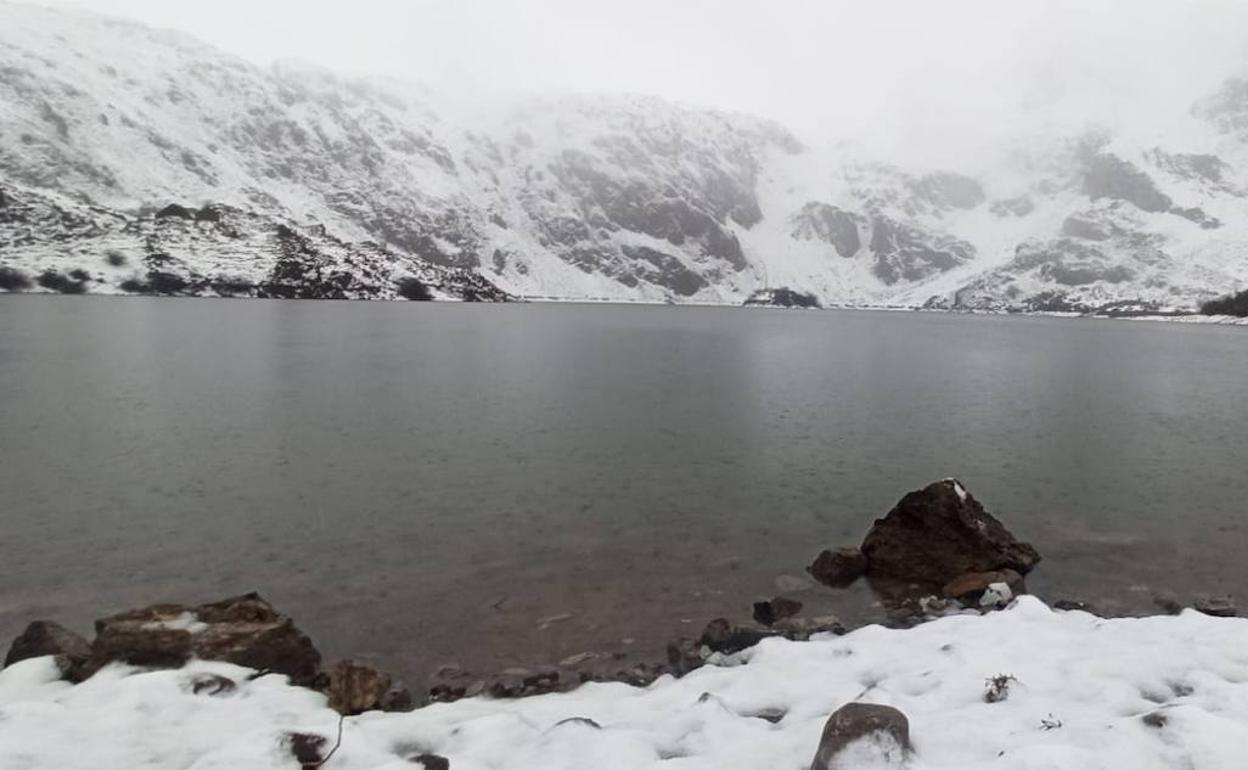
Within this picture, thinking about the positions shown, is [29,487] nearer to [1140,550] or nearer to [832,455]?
[832,455]

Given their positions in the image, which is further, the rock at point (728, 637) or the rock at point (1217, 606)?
the rock at point (1217, 606)

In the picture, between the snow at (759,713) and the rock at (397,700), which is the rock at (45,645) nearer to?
the snow at (759,713)

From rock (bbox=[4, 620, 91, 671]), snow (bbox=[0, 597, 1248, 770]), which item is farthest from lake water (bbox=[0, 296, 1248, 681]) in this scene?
snow (bbox=[0, 597, 1248, 770])

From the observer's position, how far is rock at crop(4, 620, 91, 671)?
12430mm

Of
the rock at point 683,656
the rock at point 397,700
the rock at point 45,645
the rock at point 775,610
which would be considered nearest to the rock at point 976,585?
the rock at point 775,610

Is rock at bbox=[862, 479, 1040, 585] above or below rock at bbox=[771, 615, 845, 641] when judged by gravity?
above

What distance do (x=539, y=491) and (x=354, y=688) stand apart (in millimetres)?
15555

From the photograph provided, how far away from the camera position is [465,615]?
16.7 metres

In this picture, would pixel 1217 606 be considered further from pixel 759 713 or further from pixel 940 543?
pixel 759 713

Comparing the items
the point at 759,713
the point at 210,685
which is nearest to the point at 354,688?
the point at 210,685

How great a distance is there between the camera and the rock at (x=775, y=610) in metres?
16.6

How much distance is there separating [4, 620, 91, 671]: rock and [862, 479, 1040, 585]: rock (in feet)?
57.4

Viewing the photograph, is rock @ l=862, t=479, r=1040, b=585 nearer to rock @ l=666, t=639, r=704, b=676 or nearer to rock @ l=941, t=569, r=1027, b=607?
rock @ l=941, t=569, r=1027, b=607

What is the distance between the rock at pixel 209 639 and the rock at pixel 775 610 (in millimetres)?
9314
